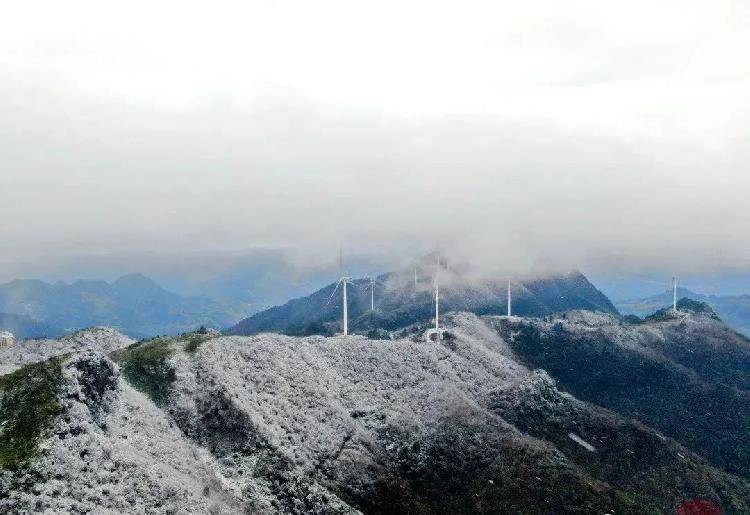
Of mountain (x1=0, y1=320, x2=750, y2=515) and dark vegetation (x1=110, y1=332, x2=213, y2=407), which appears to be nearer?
mountain (x1=0, y1=320, x2=750, y2=515)

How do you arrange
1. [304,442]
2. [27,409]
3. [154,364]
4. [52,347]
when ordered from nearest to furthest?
[27,409], [304,442], [154,364], [52,347]

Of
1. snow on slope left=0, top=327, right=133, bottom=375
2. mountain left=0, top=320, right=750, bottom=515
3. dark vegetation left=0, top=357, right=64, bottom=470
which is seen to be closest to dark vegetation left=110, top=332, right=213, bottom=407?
mountain left=0, top=320, right=750, bottom=515

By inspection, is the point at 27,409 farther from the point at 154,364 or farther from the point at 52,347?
the point at 52,347

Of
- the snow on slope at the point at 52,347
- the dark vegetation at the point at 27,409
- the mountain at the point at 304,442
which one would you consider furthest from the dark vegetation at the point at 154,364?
the snow on slope at the point at 52,347

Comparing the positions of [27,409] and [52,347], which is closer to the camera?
[27,409]

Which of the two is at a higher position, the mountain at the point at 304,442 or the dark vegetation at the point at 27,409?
the dark vegetation at the point at 27,409

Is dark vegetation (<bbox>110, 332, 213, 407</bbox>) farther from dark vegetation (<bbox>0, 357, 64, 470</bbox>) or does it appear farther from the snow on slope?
the snow on slope

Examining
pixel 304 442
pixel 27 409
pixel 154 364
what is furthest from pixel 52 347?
pixel 304 442

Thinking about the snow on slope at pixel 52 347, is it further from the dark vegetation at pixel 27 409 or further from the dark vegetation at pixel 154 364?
the dark vegetation at pixel 27 409

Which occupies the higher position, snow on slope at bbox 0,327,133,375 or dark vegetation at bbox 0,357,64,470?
dark vegetation at bbox 0,357,64,470
